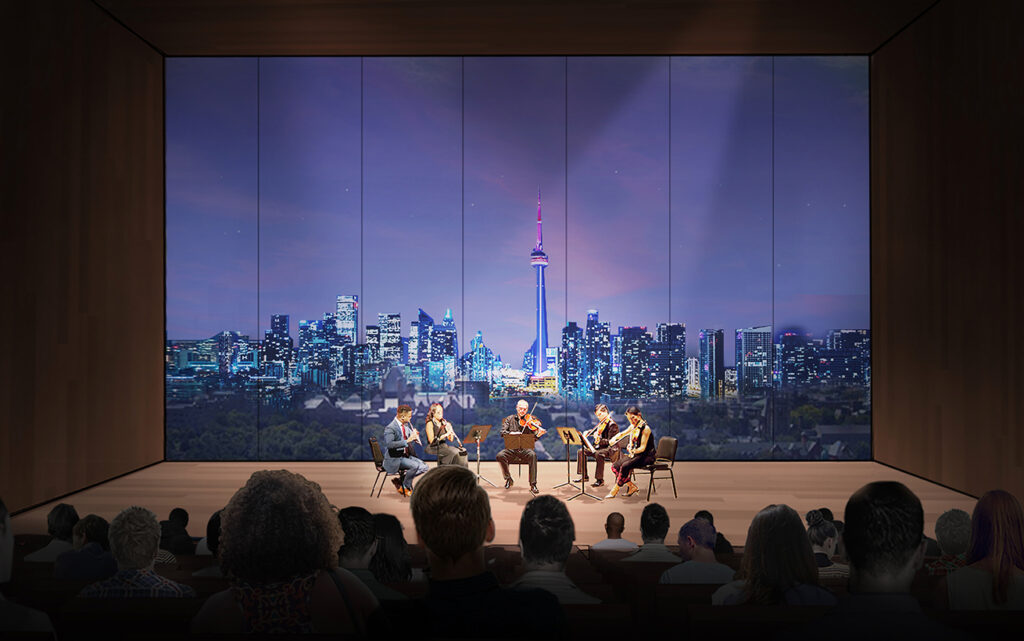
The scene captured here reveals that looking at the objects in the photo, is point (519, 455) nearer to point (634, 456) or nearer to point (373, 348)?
point (634, 456)

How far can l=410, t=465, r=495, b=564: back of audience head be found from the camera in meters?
1.70

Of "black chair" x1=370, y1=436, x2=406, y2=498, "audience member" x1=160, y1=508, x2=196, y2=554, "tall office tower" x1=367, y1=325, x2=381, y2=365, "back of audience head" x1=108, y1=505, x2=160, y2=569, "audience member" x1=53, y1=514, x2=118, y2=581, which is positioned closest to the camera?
"back of audience head" x1=108, y1=505, x2=160, y2=569

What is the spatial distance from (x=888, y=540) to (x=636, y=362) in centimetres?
831

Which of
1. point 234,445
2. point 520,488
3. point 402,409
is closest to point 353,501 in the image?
point 402,409

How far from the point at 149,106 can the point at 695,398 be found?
7982 millimetres

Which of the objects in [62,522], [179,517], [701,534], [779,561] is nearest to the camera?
[779,561]

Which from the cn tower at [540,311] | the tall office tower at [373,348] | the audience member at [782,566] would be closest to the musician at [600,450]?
the cn tower at [540,311]

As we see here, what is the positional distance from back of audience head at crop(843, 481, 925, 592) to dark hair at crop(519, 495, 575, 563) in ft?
2.96

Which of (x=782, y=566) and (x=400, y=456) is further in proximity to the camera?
(x=400, y=456)

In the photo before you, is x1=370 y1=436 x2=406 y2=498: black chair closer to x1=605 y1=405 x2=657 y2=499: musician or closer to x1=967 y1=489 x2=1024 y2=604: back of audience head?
x1=605 y1=405 x2=657 y2=499: musician

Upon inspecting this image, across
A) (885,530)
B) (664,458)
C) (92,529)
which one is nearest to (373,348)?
(664,458)

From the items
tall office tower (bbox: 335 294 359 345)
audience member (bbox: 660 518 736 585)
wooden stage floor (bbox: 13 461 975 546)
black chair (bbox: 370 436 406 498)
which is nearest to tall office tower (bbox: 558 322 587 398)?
wooden stage floor (bbox: 13 461 975 546)

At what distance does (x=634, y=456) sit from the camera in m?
7.57

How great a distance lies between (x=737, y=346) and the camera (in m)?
9.84
